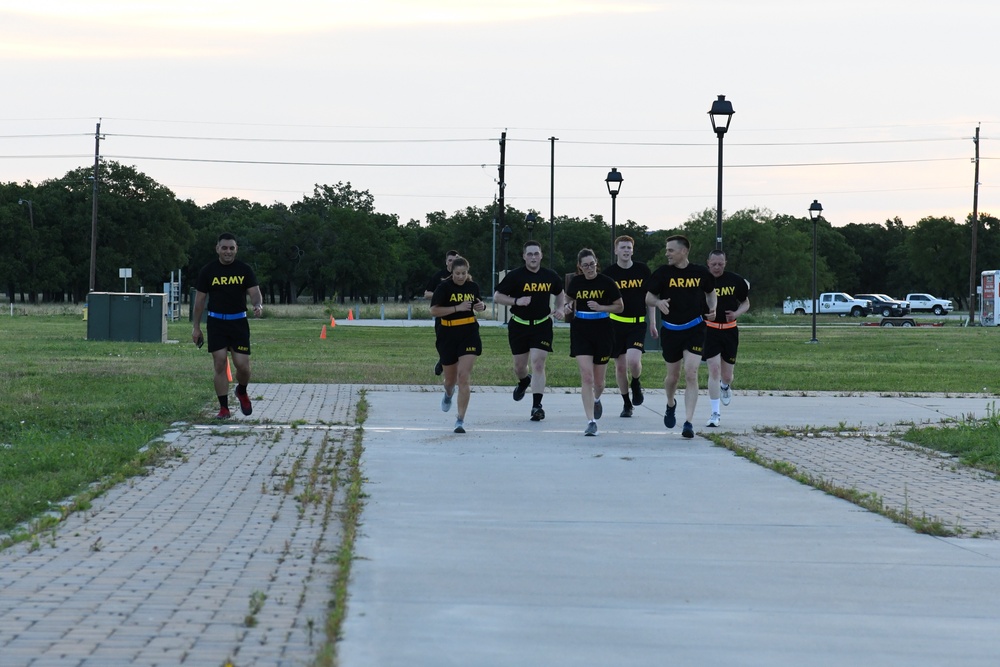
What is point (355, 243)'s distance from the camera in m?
108

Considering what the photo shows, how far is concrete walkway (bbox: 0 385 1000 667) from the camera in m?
4.89

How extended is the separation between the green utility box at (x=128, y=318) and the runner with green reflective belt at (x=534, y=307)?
20.8 m

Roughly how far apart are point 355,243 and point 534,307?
95.9m

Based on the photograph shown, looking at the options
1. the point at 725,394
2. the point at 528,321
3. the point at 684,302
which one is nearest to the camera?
the point at 684,302

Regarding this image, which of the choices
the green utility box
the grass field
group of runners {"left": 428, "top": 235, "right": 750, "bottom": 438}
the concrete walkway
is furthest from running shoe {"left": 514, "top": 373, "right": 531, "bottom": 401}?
the green utility box

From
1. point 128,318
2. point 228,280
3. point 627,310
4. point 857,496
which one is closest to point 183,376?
point 228,280

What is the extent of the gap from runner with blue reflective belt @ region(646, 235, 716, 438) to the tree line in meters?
64.3

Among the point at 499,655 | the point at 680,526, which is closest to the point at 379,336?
the point at 680,526

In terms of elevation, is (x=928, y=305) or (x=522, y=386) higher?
(x=928, y=305)

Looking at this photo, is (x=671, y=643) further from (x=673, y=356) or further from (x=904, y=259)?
(x=904, y=259)

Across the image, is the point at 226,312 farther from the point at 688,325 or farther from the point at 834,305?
the point at 834,305

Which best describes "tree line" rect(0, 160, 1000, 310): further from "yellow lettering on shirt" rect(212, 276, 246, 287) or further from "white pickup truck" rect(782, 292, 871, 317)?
"yellow lettering on shirt" rect(212, 276, 246, 287)

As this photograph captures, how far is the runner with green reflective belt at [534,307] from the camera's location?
13.5 metres

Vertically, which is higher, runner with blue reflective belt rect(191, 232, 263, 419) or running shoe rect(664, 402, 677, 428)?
runner with blue reflective belt rect(191, 232, 263, 419)
